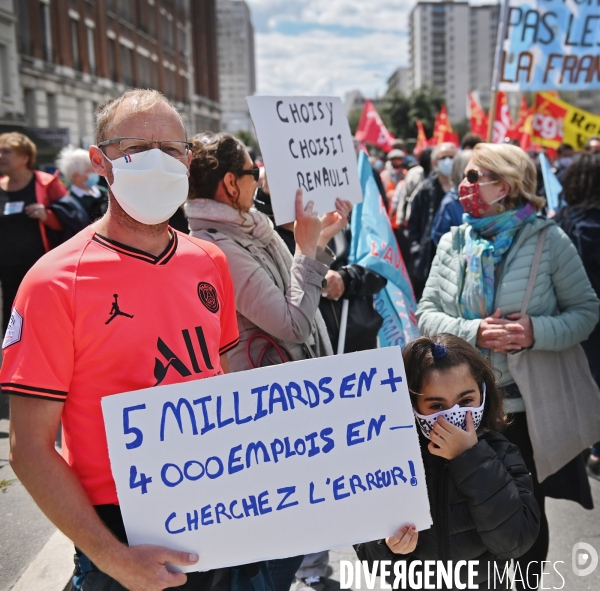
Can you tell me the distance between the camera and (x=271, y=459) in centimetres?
161

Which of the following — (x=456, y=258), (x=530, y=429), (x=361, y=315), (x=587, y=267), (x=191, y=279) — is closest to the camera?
(x=191, y=279)

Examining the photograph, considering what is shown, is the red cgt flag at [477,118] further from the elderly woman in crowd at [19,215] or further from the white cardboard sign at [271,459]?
the white cardboard sign at [271,459]

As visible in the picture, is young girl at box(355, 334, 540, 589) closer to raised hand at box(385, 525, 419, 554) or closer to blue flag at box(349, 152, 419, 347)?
raised hand at box(385, 525, 419, 554)

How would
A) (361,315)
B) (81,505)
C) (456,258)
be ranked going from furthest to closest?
(361,315) < (456,258) < (81,505)

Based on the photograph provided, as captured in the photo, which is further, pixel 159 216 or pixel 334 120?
pixel 334 120

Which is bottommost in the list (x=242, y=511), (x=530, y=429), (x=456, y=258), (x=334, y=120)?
(x=530, y=429)

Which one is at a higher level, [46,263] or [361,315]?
[46,263]

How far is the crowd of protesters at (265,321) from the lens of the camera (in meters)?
1.46

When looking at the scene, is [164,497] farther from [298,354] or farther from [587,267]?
[587,267]

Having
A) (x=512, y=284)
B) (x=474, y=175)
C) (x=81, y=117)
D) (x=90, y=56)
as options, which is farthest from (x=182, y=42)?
(x=512, y=284)

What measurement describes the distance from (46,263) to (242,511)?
0.76 m

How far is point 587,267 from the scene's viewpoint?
13.9 ft

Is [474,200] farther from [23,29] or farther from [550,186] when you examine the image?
[23,29]

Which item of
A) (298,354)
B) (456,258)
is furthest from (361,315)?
(298,354)
